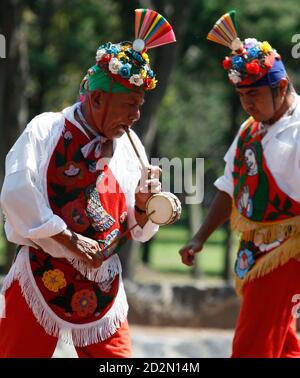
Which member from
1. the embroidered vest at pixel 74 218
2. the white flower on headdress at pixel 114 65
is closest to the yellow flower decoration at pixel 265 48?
the white flower on headdress at pixel 114 65

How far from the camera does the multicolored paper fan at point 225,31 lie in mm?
5094

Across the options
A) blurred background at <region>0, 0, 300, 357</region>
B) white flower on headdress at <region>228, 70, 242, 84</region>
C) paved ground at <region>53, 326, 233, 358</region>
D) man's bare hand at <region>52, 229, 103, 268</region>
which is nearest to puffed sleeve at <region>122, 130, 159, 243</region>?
man's bare hand at <region>52, 229, 103, 268</region>

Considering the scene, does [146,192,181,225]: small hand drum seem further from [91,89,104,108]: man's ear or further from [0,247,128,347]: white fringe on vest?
[91,89,104,108]: man's ear

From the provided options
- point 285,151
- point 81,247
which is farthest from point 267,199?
point 81,247

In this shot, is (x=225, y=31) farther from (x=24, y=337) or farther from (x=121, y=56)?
(x=24, y=337)

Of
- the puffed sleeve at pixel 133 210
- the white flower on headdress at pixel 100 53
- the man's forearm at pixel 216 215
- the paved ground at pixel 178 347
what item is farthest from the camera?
the paved ground at pixel 178 347

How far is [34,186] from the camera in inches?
168

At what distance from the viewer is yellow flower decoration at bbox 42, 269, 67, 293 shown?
4480 millimetres

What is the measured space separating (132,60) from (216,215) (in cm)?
141

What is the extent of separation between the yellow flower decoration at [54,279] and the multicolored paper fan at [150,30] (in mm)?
1097

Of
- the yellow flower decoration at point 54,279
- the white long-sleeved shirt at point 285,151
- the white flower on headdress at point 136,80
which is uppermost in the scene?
the white flower on headdress at point 136,80

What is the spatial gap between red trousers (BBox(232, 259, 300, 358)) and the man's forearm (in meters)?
0.56

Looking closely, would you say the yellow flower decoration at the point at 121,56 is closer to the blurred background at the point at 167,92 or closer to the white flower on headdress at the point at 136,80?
the white flower on headdress at the point at 136,80

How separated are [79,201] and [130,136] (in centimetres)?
42
